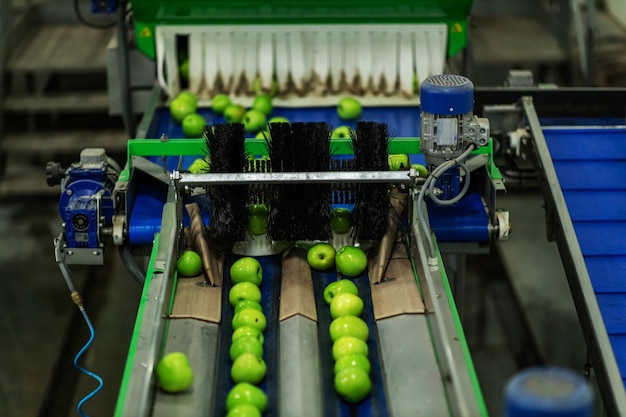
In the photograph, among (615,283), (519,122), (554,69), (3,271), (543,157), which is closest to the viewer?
(615,283)

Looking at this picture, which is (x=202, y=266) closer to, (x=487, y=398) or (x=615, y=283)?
(x=615, y=283)

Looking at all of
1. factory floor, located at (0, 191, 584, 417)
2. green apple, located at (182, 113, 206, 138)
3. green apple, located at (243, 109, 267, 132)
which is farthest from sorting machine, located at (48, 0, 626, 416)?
factory floor, located at (0, 191, 584, 417)

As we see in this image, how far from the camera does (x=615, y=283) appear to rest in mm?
3570

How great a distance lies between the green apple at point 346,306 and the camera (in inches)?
122

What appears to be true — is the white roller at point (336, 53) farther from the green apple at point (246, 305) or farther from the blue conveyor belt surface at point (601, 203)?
the green apple at point (246, 305)

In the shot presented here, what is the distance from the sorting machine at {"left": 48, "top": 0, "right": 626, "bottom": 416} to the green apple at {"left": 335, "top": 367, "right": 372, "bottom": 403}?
35mm

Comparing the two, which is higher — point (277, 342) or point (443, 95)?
point (443, 95)

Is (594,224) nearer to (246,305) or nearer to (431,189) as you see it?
(431,189)

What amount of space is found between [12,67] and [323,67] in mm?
2699

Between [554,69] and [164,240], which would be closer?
[164,240]

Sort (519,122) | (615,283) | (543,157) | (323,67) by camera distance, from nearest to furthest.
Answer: (615,283), (543,157), (519,122), (323,67)

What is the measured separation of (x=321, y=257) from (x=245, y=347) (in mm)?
604

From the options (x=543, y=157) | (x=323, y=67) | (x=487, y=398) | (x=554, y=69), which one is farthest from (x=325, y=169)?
(x=554, y=69)

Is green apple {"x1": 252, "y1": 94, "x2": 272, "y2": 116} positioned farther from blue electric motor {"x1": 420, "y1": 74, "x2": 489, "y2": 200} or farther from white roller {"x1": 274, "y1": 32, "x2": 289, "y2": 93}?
blue electric motor {"x1": 420, "y1": 74, "x2": 489, "y2": 200}
